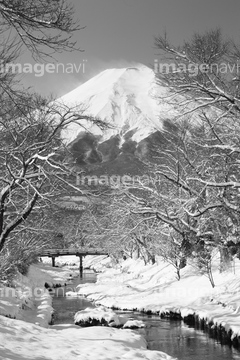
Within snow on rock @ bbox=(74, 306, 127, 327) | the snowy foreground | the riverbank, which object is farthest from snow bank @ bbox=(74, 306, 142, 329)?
the snowy foreground

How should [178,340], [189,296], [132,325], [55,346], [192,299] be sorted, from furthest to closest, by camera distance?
[189,296] → [192,299] → [132,325] → [178,340] → [55,346]

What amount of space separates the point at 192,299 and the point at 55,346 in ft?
49.2

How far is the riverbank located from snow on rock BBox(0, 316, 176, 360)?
557 cm

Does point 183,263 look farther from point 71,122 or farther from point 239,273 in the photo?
point 71,122

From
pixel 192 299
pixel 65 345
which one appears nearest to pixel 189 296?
pixel 192 299

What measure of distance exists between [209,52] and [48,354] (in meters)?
9.03

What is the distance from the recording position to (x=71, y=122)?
34.1 feet

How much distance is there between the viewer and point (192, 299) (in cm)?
2334

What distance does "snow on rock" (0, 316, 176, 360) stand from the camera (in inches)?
341

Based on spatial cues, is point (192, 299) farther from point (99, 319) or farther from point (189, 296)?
point (99, 319)

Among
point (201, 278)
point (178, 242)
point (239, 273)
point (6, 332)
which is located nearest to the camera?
point (6, 332)

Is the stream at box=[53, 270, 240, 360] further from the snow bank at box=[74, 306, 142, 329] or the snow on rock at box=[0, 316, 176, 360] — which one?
the snow on rock at box=[0, 316, 176, 360]

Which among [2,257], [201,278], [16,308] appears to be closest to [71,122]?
[16,308]

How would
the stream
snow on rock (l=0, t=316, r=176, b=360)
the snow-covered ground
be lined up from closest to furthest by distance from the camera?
snow on rock (l=0, t=316, r=176, b=360) < the stream < the snow-covered ground
